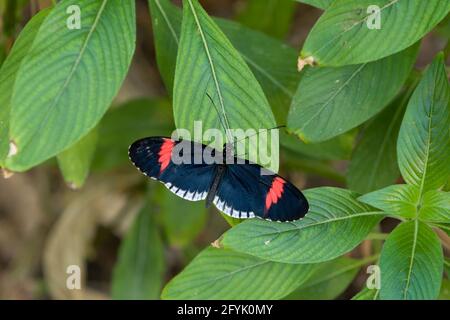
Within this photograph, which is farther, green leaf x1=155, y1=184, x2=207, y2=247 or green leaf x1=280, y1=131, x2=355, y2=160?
green leaf x1=155, y1=184, x2=207, y2=247

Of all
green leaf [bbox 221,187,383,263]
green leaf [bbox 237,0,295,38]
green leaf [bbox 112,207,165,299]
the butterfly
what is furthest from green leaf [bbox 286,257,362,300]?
green leaf [bbox 237,0,295,38]

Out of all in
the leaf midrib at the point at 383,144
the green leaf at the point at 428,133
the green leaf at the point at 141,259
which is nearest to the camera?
the green leaf at the point at 428,133

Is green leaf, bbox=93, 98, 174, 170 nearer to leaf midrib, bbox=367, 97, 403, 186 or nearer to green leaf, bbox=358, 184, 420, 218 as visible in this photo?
leaf midrib, bbox=367, 97, 403, 186

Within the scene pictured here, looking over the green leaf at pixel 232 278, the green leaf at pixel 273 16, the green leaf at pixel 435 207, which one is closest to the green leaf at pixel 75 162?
the green leaf at pixel 232 278

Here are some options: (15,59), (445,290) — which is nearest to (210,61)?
(15,59)

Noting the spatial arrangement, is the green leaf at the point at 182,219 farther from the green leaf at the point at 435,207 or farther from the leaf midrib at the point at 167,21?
the green leaf at the point at 435,207

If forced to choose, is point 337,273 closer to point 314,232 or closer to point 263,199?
point 314,232

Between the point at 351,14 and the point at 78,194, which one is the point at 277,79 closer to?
the point at 351,14
